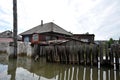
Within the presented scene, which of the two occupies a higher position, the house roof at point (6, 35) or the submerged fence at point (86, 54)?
the house roof at point (6, 35)

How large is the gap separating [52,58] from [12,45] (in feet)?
20.6

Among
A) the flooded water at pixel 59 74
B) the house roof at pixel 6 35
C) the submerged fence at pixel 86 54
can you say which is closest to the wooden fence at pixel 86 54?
the submerged fence at pixel 86 54

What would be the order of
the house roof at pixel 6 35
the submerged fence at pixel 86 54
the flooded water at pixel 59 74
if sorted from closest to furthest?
the flooded water at pixel 59 74, the submerged fence at pixel 86 54, the house roof at pixel 6 35

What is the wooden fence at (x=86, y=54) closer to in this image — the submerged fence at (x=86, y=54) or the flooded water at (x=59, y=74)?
the submerged fence at (x=86, y=54)

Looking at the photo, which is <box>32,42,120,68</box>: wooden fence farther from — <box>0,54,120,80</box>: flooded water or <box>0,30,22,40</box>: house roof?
<box>0,30,22,40</box>: house roof

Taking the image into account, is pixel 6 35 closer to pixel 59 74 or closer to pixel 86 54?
pixel 86 54

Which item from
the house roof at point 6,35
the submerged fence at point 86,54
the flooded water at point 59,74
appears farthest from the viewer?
the house roof at point 6,35

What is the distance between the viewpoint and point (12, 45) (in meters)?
16.9

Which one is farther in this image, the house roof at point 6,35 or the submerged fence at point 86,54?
the house roof at point 6,35

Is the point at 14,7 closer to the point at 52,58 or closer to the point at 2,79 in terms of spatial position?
the point at 52,58

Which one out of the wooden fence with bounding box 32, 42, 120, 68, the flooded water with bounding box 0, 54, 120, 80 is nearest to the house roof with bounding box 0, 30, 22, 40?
the wooden fence with bounding box 32, 42, 120, 68

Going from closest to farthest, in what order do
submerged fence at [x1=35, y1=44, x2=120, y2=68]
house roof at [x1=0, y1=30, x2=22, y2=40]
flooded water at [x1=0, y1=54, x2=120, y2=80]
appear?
flooded water at [x1=0, y1=54, x2=120, y2=80] < submerged fence at [x1=35, y1=44, x2=120, y2=68] < house roof at [x1=0, y1=30, x2=22, y2=40]

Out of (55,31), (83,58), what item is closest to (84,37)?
(55,31)

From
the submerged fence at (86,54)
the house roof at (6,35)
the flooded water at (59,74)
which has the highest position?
the house roof at (6,35)
